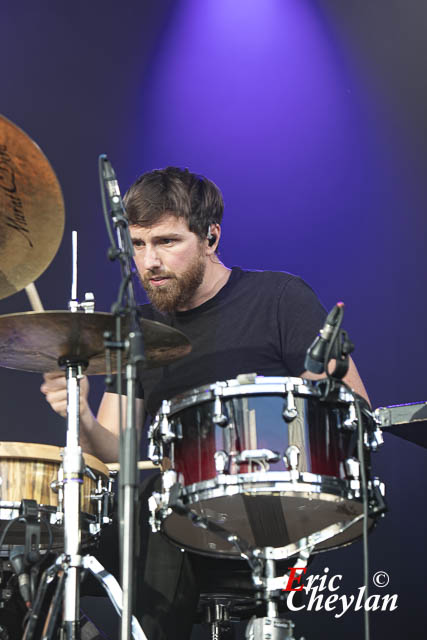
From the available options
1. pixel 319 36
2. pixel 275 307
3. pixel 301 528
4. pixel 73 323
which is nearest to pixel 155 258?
pixel 275 307

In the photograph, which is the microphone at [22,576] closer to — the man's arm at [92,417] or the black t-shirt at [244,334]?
the man's arm at [92,417]

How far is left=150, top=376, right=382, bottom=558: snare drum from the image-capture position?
188 centimetres

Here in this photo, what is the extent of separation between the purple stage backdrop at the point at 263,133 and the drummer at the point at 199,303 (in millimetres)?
752

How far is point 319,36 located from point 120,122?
939 mm

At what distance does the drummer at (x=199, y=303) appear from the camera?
2572 millimetres

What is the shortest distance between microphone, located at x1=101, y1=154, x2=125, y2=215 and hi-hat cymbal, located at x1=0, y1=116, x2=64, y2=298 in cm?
10

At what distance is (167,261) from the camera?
271cm

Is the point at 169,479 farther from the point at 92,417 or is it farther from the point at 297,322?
the point at 297,322

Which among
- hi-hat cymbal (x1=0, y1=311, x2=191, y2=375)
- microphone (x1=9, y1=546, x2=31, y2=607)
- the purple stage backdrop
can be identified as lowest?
microphone (x1=9, y1=546, x2=31, y2=607)

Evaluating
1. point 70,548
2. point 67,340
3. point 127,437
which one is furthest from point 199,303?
point 127,437

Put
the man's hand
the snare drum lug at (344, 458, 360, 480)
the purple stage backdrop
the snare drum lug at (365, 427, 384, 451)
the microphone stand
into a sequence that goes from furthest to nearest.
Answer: the purple stage backdrop
the man's hand
the snare drum lug at (365, 427, 384, 451)
the snare drum lug at (344, 458, 360, 480)
the microphone stand

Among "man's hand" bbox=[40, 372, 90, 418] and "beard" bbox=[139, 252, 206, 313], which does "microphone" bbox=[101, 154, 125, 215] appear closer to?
"man's hand" bbox=[40, 372, 90, 418]

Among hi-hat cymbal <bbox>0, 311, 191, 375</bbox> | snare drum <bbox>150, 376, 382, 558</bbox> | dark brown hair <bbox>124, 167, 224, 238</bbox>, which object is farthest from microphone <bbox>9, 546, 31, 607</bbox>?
dark brown hair <bbox>124, 167, 224, 238</bbox>

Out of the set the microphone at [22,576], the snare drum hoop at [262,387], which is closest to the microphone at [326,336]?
the snare drum hoop at [262,387]
